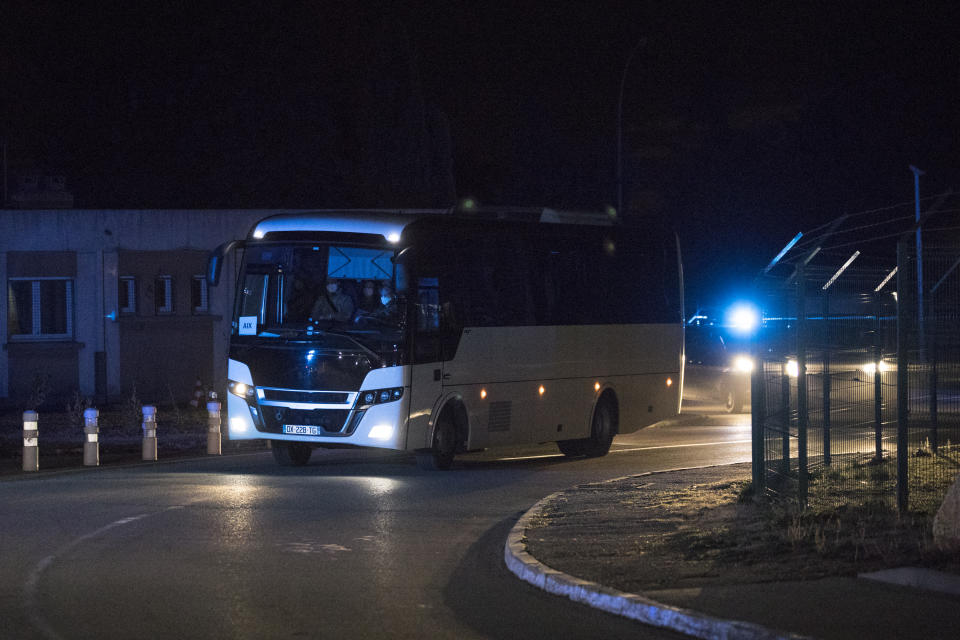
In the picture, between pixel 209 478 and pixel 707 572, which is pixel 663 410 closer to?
pixel 209 478

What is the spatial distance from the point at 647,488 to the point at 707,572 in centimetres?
546

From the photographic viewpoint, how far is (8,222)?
36719mm

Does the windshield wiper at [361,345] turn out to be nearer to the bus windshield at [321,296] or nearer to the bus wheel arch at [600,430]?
the bus windshield at [321,296]

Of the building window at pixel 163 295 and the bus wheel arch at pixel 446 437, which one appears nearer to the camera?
the bus wheel arch at pixel 446 437

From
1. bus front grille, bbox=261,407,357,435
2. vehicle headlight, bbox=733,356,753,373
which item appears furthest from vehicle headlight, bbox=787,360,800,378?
vehicle headlight, bbox=733,356,753,373

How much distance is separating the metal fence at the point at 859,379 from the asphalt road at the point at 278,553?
279 cm

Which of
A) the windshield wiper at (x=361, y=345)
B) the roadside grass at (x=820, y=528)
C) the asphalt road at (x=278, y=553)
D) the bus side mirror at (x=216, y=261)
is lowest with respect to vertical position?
the asphalt road at (x=278, y=553)

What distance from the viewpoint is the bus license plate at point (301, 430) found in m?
18.0

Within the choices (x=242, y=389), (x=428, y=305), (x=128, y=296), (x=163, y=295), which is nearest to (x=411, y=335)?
(x=428, y=305)

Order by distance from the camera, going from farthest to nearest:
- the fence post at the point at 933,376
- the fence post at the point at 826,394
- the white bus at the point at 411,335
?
the white bus at the point at 411,335 < the fence post at the point at 826,394 < the fence post at the point at 933,376

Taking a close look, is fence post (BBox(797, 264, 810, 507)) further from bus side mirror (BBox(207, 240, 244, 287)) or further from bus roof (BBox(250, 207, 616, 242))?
bus side mirror (BBox(207, 240, 244, 287))

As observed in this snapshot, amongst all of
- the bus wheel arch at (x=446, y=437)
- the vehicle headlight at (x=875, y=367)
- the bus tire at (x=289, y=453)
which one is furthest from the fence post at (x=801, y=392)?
the bus tire at (x=289, y=453)

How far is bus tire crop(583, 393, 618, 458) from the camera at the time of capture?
21359 mm

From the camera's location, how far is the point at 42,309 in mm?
37344
